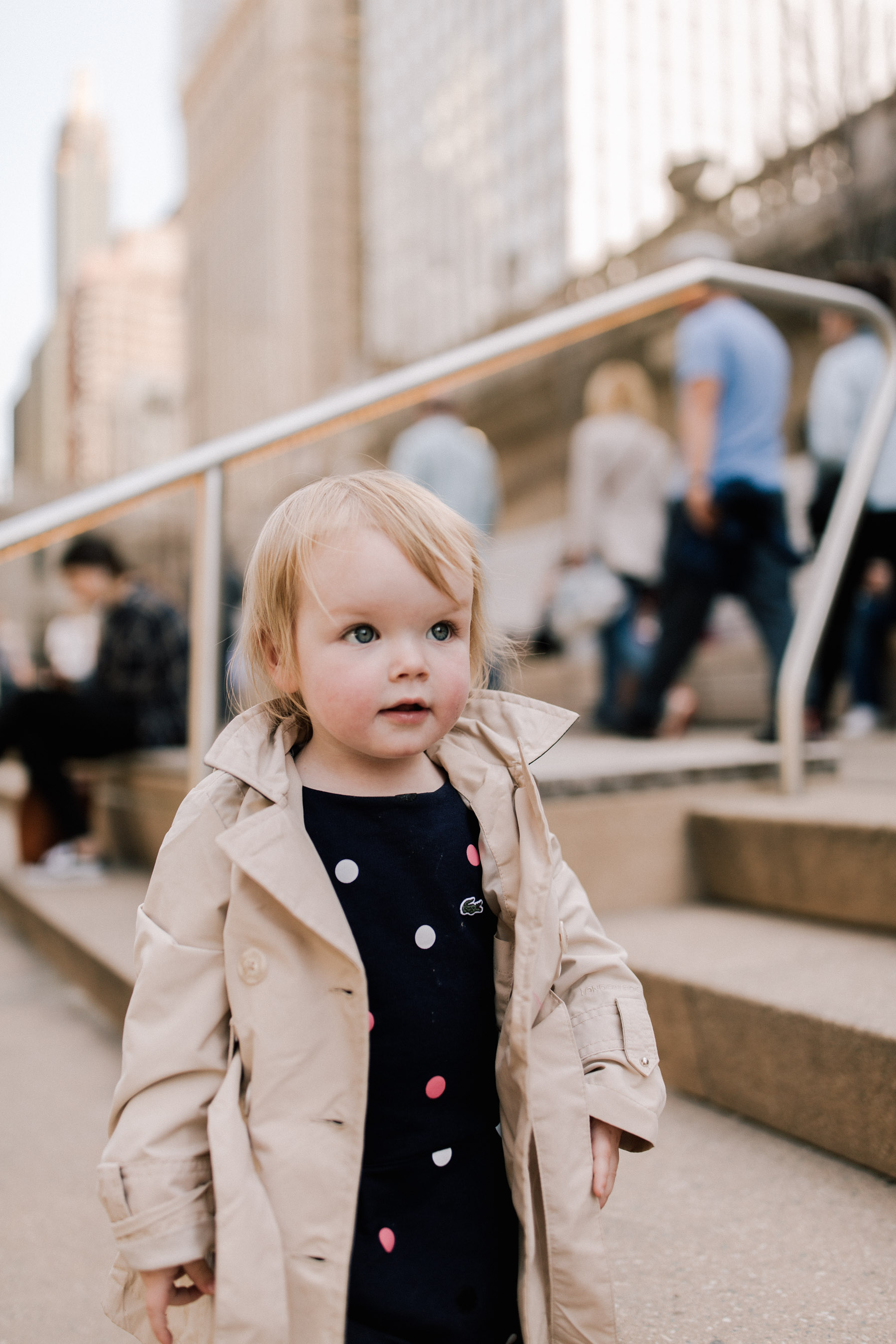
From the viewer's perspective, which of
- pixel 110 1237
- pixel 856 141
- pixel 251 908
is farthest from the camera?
pixel 856 141

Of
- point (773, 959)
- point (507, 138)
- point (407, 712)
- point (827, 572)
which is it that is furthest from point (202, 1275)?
point (507, 138)

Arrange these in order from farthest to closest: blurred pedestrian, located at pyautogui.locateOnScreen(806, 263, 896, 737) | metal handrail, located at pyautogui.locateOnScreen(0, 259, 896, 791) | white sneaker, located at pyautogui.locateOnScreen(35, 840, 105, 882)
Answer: blurred pedestrian, located at pyautogui.locateOnScreen(806, 263, 896, 737)
white sneaker, located at pyautogui.locateOnScreen(35, 840, 105, 882)
metal handrail, located at pyautogui.locateOnScreen(0, 259, 896, 791)

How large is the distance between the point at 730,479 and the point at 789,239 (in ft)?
21.3

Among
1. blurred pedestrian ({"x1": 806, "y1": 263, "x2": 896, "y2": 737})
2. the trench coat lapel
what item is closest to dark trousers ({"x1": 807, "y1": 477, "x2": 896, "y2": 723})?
blurred pedestrian ({"x1": 806, "y1": 263, "x2": 896, "y2": 737})

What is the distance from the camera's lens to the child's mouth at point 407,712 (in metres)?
0.98

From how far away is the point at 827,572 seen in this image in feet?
8.84

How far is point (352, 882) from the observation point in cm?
101

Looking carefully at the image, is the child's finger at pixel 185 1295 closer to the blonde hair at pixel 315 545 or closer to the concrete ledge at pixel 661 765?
the blonde hair at pixel 315 545

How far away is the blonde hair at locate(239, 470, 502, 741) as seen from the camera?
1.00 m

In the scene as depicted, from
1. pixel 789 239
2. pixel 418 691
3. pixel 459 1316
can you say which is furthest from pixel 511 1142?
pixel 789 239

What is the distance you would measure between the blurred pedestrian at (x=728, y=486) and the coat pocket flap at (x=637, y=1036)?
217cm

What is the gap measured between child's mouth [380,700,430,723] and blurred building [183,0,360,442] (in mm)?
63101

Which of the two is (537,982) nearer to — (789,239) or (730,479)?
(730,479)

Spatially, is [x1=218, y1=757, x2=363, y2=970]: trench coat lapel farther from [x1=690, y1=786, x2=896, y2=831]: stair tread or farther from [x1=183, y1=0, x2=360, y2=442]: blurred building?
[x1=183, y1=0, x2=360, y2=442]: blurred building
